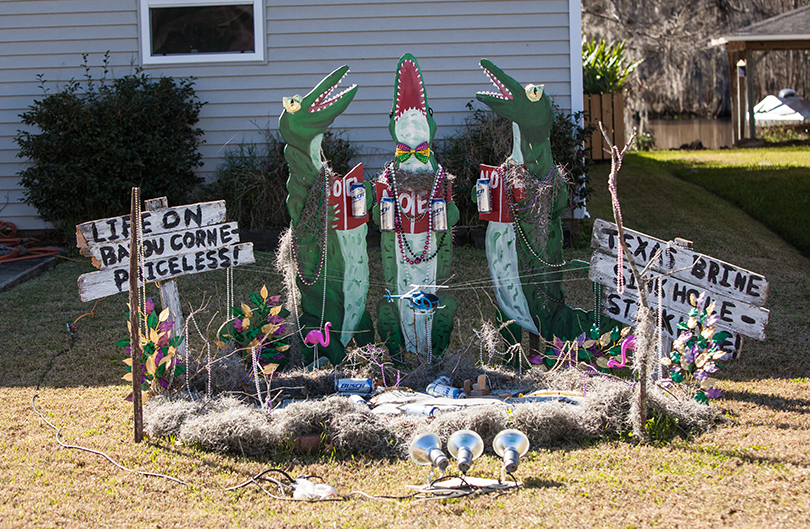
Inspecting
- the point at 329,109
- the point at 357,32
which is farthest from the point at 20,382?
the point at 357,32

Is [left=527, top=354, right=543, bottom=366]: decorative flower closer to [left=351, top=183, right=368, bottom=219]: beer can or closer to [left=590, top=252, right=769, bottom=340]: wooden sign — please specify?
[left=590, top=252, right=769, bottom=340]: wooden sign

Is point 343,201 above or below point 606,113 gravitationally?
below

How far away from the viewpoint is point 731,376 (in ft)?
16.2

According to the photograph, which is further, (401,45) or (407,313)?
(401,45)

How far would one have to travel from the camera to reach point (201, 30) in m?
8.82

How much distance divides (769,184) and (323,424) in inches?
364

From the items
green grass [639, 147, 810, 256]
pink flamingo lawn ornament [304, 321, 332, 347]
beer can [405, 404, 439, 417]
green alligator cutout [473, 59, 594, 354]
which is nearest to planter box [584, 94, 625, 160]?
green grass [639, 147, 810, 256]

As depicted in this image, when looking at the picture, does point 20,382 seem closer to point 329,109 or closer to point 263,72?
point 329,109

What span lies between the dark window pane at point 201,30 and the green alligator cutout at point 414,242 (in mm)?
4298

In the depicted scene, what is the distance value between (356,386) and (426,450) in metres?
1.33

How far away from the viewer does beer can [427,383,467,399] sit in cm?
457

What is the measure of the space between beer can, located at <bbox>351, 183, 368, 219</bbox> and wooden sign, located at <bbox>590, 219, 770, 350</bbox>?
1.60 meters

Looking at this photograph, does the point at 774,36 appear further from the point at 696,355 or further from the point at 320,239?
the point at 320,239

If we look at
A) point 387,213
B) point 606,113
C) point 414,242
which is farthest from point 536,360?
point 606,113
